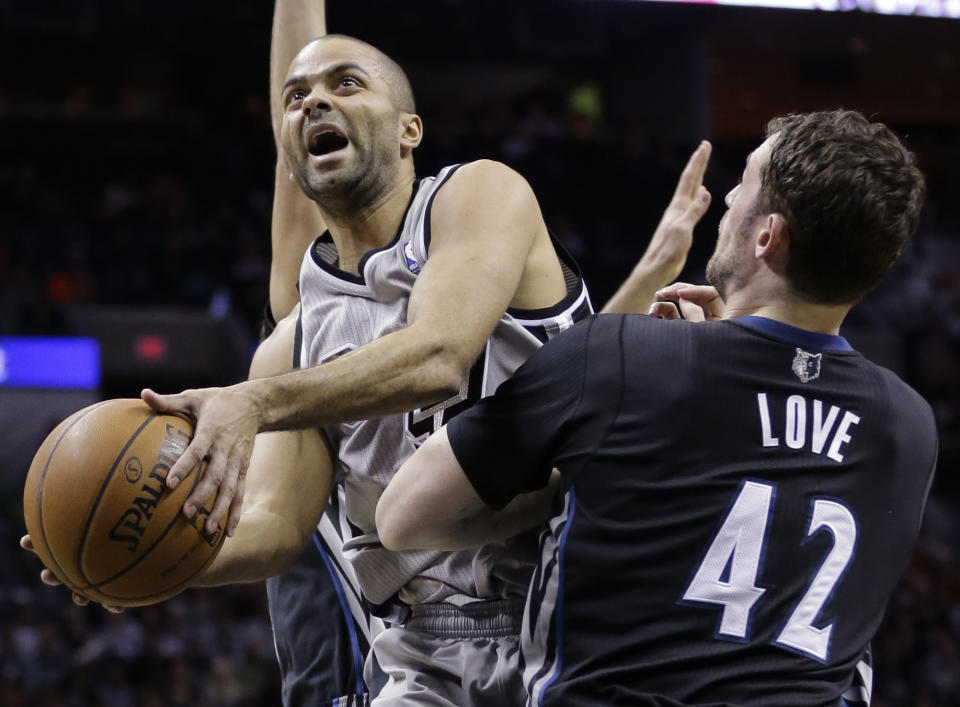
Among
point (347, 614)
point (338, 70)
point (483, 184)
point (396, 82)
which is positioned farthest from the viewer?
point (347, 614)

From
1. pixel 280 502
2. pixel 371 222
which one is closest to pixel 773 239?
pixel 371 222

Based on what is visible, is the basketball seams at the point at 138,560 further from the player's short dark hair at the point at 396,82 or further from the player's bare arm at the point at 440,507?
the player's short dark hair at the point at 396,82

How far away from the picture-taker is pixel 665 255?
328 cm

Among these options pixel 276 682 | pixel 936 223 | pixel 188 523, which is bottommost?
pixel 276 682

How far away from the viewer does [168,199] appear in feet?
39.5

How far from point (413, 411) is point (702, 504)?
0.83 metres

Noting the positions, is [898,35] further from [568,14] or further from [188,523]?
[188,523]

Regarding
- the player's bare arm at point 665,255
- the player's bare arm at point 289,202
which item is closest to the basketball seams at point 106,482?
the player's bare arm at point 289,202

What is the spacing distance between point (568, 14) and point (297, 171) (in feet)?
41.6

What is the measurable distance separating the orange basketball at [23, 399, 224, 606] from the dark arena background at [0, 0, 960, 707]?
6.91m

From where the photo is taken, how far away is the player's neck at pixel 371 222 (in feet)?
8.68

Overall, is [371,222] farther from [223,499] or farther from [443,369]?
[223,499]

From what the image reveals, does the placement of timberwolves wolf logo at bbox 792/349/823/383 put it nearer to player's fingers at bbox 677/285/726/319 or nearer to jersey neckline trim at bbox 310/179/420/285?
player's fingers at bbox 677/285/726/319

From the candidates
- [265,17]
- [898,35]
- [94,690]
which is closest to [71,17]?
[265,17]
